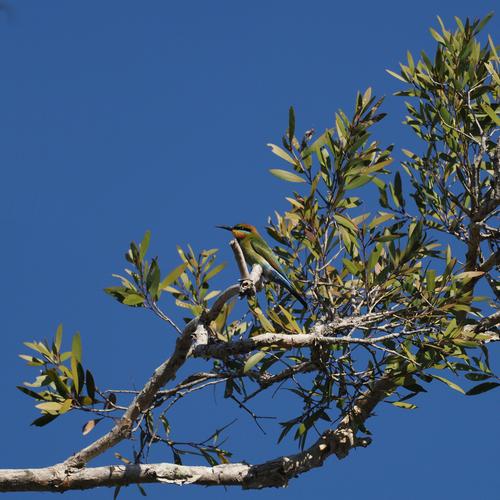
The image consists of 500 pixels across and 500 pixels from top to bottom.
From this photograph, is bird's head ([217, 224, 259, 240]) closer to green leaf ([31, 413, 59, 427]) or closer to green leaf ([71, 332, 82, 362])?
green leaf ([71, 332, 82, 362])

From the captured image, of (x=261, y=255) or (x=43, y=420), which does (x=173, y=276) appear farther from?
(x=261, y=255)

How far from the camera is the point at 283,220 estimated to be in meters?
5.50

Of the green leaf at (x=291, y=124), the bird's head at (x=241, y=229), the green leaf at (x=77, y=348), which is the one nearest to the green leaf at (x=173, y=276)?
the green leaf at (x=77, y=348)

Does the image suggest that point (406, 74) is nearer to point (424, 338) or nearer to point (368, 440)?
point (424, 338)

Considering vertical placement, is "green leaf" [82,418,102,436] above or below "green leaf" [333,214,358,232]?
below

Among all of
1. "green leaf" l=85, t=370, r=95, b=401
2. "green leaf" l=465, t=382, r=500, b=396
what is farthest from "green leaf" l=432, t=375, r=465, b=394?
"green leaf" l=85, t=370, r=95, b=401

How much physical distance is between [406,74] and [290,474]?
275 centimetres

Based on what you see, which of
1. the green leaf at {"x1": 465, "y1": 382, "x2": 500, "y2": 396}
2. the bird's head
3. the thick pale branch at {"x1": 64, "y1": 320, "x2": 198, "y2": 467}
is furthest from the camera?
the bird's head

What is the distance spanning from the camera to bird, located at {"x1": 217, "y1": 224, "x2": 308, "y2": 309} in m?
5.45

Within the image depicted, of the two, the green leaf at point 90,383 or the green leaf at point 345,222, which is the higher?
the green leaf at point 345,222

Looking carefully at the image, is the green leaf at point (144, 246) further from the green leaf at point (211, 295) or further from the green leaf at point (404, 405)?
the green leaf at point (404, 405)

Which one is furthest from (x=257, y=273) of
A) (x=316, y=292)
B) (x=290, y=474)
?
(x=290, y=474)

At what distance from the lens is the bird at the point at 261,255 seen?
17.9ft

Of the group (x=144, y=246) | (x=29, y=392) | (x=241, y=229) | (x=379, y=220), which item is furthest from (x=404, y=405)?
(x=241, y=229)
